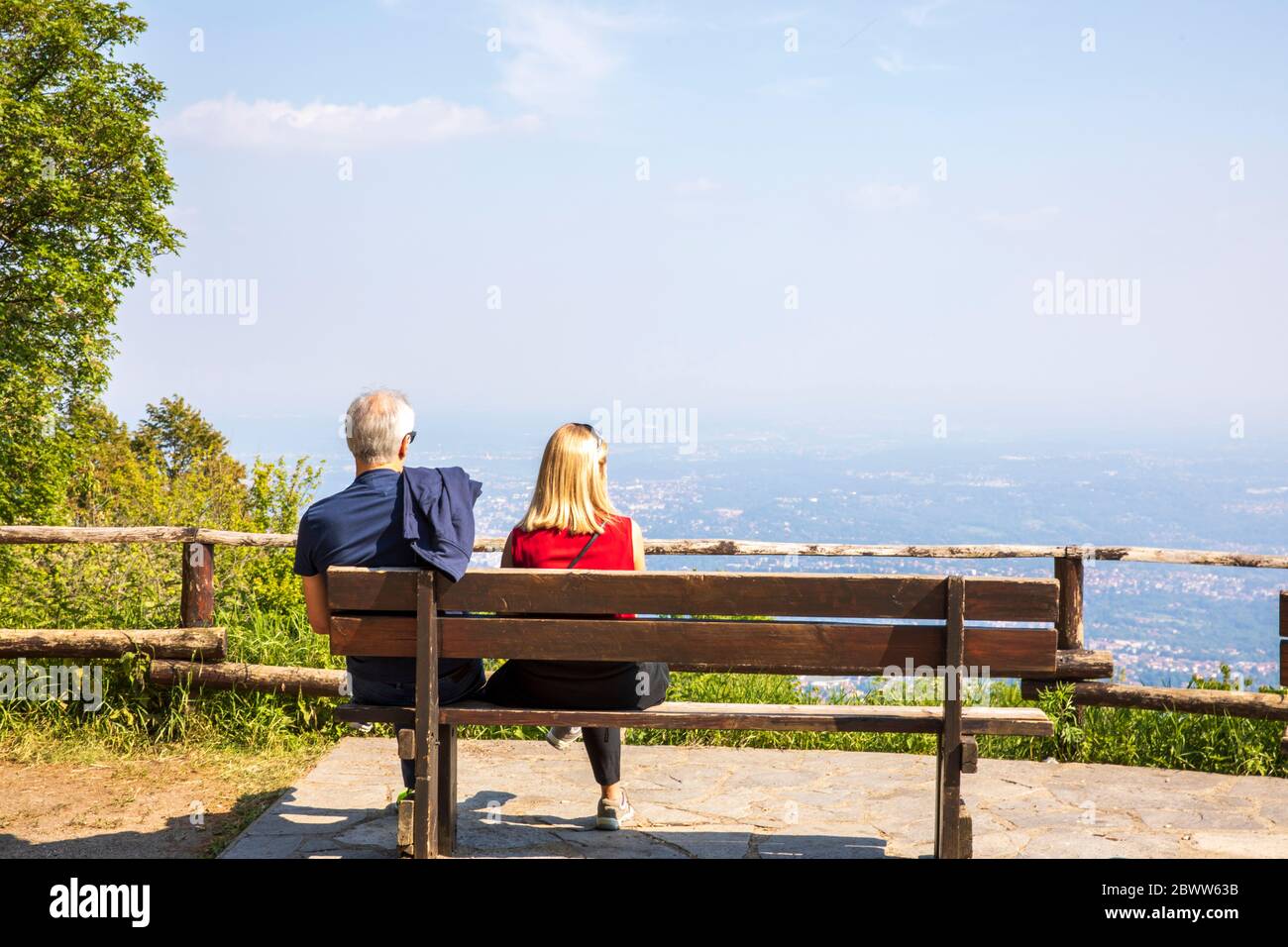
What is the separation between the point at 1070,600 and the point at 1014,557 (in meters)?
0.46

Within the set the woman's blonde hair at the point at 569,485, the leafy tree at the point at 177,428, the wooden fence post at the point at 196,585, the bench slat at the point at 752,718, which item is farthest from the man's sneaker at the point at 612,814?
the leafy tree at the point at 177,428

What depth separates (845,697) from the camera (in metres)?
7.28

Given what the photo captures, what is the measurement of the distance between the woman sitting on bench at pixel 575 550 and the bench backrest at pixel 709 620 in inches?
9.9

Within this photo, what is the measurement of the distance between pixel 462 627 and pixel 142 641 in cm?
332

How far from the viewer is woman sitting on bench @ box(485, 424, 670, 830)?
4.19m

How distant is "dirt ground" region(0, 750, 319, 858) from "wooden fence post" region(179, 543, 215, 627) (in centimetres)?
79

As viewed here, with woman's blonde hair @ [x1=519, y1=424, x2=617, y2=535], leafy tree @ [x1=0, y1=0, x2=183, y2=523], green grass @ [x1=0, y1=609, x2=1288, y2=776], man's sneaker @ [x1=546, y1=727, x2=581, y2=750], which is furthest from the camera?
leafy tree @ [x1=0, y1=0, x2=183, y2=523]

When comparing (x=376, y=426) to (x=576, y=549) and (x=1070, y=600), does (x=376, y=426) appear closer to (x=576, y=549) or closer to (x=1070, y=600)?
(x=576, y=549)

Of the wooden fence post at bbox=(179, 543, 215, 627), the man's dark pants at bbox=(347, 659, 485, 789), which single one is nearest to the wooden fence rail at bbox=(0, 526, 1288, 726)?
the wooden fence post at bbox=(179, 543, 215, 627)

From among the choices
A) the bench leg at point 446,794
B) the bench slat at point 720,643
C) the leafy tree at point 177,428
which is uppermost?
the leafy tree at point 177,428

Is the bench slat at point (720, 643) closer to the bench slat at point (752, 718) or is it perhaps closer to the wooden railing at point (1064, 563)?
the bench slat at point (752, 718)

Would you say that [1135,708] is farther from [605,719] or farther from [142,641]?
[142,641]

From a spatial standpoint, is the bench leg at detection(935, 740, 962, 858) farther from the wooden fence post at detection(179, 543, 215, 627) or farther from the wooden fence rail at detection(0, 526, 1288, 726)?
the wooden fence post at detection(179, 543, 215, 627)

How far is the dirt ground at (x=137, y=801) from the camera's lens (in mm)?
4848
